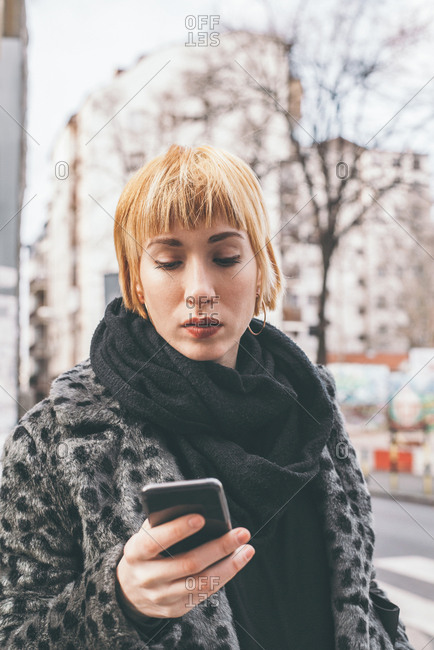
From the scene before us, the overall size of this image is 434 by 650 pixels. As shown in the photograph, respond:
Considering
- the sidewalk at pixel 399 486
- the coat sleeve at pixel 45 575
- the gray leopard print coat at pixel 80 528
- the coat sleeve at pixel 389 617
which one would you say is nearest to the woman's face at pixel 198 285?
the gray leopard print coat at pixel 80 528

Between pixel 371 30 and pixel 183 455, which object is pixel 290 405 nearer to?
pixel 183 455

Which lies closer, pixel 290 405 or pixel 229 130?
pixel 290 405

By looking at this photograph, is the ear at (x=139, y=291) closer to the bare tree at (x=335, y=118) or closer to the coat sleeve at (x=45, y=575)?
the coat sleeve at (x=45, y=575)

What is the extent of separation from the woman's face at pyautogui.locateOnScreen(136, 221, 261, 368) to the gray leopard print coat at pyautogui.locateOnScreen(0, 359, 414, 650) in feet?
0.59

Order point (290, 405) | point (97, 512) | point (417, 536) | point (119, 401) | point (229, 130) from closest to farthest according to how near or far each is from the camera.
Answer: point (97, 512)
point (119, 401)
point (290, 405)
point (417, 536)
point (229, 130)

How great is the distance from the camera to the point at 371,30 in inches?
424

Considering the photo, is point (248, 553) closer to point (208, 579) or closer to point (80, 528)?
point (208, 579)

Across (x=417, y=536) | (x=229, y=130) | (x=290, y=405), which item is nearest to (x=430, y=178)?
(x=229, y=130)

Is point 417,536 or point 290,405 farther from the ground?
point 290,405

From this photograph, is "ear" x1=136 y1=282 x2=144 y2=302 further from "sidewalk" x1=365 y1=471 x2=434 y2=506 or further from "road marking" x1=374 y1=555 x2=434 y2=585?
"sidewalk" x1=365 y1=471 x2=434 y2=506

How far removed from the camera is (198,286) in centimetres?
118

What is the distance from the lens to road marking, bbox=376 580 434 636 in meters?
5.14

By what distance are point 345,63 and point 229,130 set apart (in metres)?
2.39

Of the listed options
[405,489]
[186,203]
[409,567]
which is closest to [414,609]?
[409,567]
